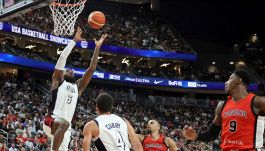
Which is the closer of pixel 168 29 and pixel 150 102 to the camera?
pixel 150 102

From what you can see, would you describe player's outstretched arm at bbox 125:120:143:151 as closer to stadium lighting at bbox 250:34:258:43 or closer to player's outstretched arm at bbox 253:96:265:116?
player's outstretched arm at bbox 253:96:265:116

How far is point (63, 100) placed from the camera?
314 inches

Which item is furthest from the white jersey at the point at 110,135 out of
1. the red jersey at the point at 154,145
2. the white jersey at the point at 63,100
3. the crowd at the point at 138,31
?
the crowd at the point at 138,31

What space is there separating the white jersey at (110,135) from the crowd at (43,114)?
9.69 m

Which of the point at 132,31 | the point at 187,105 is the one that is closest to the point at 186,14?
the point at 132,31

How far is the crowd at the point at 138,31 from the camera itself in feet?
119

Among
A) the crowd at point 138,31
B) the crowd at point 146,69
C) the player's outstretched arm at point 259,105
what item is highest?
the crowd at point 138,31

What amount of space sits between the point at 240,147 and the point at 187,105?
1255 inches

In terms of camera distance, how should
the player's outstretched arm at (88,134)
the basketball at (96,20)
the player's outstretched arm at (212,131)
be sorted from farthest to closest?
the basketball at (96,20)
the player's outstretched arm at (212,131)
the player's outstretched arm at (88,134)

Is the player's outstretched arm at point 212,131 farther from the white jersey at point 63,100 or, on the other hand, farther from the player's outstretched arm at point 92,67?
the white jersey at point 63,100

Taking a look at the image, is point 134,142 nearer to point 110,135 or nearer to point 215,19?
point 110,135

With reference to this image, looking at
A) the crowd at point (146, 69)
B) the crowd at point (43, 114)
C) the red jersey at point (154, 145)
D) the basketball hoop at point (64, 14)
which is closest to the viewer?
the red jersey at point (154, 145)

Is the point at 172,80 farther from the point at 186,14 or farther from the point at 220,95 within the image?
the point at 186,14

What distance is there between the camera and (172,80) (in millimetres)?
38406
